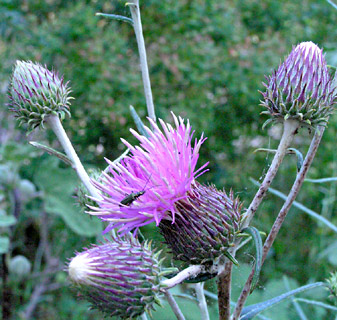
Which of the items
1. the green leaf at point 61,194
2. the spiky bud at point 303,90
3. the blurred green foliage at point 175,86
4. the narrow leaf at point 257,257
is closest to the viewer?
the narrow leaf at point 257,257

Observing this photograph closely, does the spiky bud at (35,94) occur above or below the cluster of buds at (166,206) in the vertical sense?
above

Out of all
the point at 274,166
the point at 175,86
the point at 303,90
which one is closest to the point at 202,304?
the point at 274,166

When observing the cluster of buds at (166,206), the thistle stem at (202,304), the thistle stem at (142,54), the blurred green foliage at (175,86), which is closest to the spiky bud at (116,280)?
the cluster of buds at (166,206)

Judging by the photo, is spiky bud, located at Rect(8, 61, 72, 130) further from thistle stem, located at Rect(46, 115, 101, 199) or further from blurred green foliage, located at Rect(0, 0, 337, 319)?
blurred green foliage, located at Rect(0, 0, 337, 319)

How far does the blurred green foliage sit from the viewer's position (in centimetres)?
480

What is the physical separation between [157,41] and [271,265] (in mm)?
3046

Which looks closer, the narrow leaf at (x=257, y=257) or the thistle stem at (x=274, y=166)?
the narrow leaf at (x=257, y=257)

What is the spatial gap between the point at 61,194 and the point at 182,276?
3124 millimetres

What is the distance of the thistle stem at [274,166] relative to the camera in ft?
4.78

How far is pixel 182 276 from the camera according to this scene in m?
1.31

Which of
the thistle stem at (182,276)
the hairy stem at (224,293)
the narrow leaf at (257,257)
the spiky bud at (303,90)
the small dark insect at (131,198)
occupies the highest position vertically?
the spiky bud at (303,90)

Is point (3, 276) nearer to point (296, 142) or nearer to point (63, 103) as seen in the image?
point (63, 103)

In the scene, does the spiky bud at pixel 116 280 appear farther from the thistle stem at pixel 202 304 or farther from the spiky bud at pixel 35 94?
the spiky bud at pixel 35 94

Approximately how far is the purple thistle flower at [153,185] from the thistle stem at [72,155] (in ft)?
0.27
